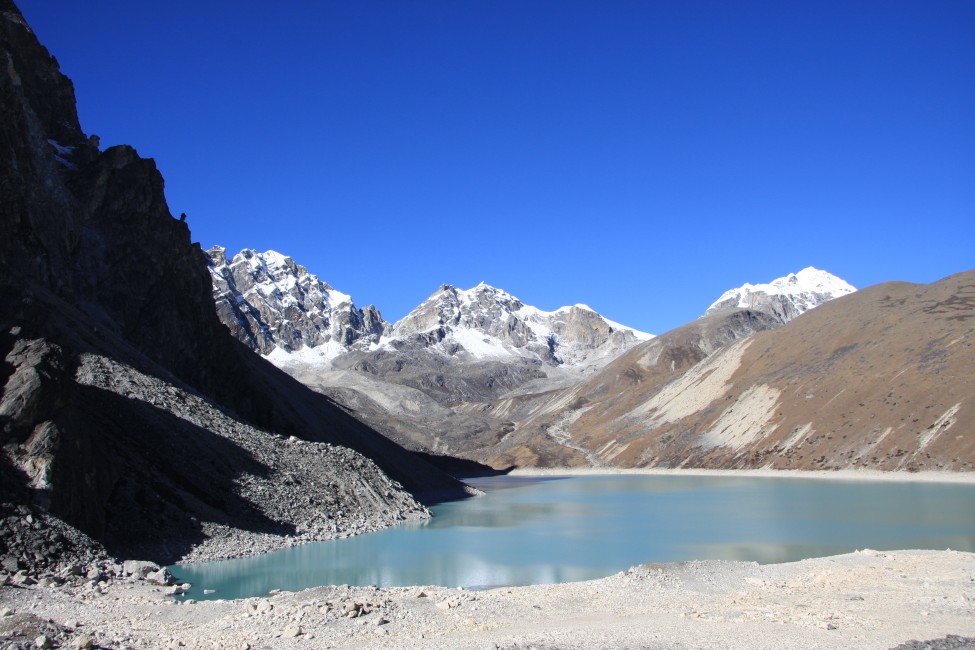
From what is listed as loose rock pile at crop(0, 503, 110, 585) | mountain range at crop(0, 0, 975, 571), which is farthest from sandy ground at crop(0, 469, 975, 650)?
mountain range at crop(0, 0, 975, 571)

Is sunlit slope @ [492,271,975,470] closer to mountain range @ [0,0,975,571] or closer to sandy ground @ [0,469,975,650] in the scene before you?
mountain range @ [0,0,975,571]

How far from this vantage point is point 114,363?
3791 cm

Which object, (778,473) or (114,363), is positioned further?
(778,473)

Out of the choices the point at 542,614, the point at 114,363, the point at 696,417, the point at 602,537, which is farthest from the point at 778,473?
the point at 542,614

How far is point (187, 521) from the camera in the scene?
2933 centimetres

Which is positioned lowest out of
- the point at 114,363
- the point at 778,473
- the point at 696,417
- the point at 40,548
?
the point at 40,548

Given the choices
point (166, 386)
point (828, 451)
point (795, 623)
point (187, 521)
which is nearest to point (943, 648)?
point (795, 623)

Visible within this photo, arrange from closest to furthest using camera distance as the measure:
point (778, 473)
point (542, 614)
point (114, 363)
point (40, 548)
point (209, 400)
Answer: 1. point (542, 614)
2. point (40, 548)
3. point (114, 363)
4. point (209, 400)
5. point (778, 473)

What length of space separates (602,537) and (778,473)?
158ft

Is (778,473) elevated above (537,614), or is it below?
above

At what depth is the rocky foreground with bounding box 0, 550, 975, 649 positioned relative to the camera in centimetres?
1595

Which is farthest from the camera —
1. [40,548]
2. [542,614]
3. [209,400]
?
[209,400]

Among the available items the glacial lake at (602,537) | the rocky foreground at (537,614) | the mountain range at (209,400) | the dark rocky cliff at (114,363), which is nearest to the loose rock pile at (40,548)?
the mountain range at (209,400)

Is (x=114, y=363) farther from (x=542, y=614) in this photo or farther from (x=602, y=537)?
(x=542, y=614)
